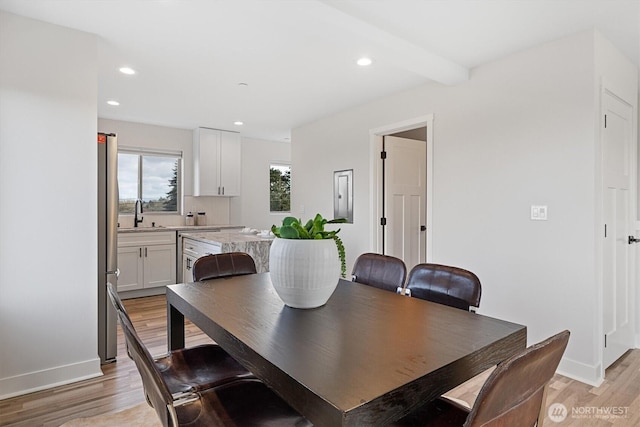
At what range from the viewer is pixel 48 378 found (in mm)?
2379

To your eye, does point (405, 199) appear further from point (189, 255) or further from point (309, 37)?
point (189, 255)

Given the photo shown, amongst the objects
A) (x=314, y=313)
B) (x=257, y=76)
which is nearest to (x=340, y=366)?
(x=314, y=313)

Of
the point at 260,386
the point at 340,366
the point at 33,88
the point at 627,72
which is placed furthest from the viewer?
the point at 627,72

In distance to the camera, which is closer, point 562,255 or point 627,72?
point 562,255

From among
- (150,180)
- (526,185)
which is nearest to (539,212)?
(526,185)

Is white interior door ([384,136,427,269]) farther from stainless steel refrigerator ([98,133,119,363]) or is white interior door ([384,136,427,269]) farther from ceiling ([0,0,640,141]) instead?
stainless steel refrigerator ([98,133,119,363])

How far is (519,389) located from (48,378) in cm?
277

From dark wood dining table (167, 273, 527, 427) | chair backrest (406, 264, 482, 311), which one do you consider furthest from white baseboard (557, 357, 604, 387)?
dark wood dining table (167, 273, 527, 427)

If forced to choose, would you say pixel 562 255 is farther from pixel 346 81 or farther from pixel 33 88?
pixel 33 88

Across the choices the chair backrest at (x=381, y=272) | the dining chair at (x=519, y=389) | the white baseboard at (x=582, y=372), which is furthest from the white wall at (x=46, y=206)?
the white baseboard at (x=582, y=372)

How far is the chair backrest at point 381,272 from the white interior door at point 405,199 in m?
1.88

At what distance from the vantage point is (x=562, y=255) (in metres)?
2.56

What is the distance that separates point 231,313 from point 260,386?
0.29 metres

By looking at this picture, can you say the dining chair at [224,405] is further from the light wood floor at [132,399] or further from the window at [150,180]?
the window at [150,180]
